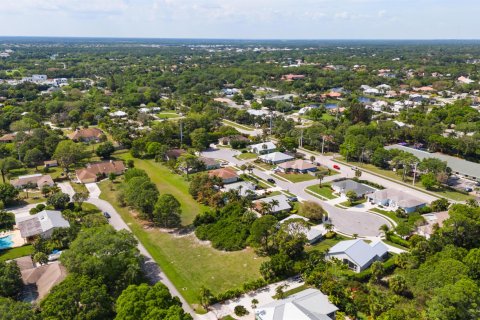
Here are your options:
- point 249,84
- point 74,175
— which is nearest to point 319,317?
point 74,175

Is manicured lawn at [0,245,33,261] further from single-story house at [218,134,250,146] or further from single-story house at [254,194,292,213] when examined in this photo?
single-story house at [218,134,250,146]

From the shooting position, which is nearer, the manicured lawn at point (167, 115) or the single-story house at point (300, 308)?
the single-story house at point (300, 308)

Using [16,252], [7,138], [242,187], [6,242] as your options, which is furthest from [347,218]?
[7,138]

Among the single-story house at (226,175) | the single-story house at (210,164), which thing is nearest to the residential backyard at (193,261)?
the single-story house at (226,175)

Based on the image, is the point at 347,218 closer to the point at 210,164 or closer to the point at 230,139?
the point at 210,164

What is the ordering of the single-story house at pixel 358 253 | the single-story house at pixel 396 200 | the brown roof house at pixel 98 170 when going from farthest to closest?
the brown roof house at pixel 98 170 → the single-story house at pixel 396 200 → the single-story house at pixel 358 253

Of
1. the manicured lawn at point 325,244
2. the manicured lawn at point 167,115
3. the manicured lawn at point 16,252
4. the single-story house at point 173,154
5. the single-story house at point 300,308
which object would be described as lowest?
the manicured lawn at point 16,252

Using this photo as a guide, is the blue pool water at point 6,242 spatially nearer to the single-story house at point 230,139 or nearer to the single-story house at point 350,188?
Answer: the single-story house at point 350,188

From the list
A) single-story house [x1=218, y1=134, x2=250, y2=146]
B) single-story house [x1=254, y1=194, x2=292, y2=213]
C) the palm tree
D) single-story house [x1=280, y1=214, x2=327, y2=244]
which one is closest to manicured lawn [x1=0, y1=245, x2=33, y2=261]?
single-story house [x1=254, y1=194, x2=292, y2=213]
